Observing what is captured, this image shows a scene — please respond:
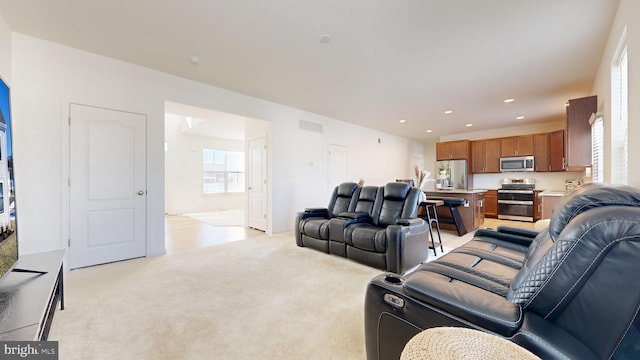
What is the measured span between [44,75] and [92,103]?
18.7 inches

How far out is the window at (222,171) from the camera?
9039 millimetres

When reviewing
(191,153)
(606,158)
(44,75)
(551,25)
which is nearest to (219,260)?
(44,75)

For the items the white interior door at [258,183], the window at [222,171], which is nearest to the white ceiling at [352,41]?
the white interior door at [258,183]

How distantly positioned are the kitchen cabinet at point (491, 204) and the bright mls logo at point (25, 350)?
842 centimetres

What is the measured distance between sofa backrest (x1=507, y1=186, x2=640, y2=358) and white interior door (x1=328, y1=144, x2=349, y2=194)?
18.1 feet

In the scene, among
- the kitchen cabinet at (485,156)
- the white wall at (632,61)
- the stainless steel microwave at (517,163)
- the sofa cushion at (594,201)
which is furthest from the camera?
the kitchen cabinet at (485,156)

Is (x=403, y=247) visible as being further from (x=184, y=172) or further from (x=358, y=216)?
(x=184, y=172)

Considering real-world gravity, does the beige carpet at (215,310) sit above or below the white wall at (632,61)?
below

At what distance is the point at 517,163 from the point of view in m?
6.72

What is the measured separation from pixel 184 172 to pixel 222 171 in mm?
1336

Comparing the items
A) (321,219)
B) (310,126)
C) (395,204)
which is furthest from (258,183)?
(395,204)

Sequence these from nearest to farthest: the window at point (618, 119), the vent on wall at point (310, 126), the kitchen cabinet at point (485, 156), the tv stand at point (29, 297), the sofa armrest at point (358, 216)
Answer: the tv stand at point (29, 297) < the window at point (618, 119) < the sofa armrest at point (358, 216) < the vent on wall at point (310, 126) < the kitchen cabinet at point (485, 156)

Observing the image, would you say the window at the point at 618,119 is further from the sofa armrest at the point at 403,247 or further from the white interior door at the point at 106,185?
the white interior door at the point at 106,185

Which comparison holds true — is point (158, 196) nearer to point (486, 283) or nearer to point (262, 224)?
point (262, 224)
